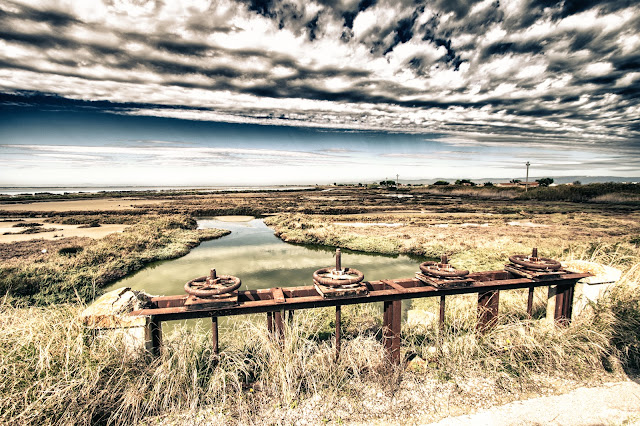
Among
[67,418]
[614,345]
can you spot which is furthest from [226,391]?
[614,345]

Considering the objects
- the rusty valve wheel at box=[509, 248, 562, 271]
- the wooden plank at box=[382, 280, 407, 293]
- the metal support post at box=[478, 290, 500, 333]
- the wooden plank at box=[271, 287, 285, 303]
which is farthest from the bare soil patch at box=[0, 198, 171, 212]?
the rusty valve wheel at box=[509, 248, 562, 271]

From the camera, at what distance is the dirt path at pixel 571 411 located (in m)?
3.03

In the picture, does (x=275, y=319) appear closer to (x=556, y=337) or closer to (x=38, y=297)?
(x=556, y=337)

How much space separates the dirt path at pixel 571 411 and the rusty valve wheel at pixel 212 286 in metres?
2.56

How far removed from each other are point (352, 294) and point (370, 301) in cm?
35

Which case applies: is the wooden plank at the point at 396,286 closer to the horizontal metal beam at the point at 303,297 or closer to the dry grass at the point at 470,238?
the horizontal metal beam at the point at 303,297

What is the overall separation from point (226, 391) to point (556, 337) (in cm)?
444

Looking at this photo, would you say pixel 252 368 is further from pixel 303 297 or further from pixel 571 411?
pixel 571 411

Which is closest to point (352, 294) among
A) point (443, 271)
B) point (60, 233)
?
point (443, 271)

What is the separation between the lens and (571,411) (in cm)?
317

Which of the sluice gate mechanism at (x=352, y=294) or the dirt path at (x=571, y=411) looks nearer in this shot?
the dirt path at (x=571, y=411)

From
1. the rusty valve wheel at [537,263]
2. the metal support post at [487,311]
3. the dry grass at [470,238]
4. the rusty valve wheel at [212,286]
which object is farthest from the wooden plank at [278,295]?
the dry grass at [470,238]

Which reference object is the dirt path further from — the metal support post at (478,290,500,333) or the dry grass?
the dry grass

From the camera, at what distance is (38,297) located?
11.5 meters
